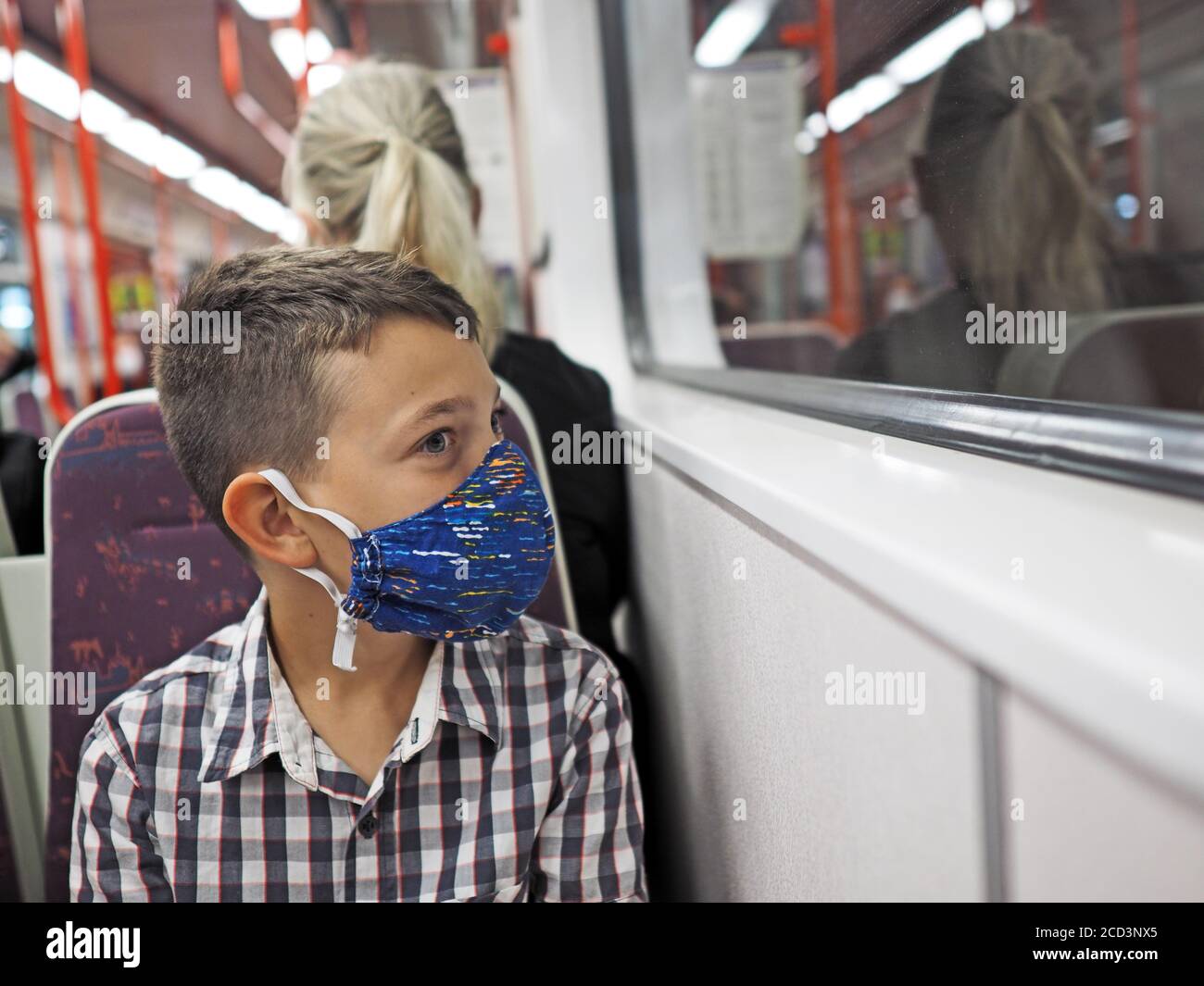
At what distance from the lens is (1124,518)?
20.2 inches

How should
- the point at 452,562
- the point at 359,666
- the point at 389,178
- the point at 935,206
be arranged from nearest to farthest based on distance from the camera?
1. the point at 452,562
2. the point at 359,666
3. the point at 935,206
4. the point at 389,178

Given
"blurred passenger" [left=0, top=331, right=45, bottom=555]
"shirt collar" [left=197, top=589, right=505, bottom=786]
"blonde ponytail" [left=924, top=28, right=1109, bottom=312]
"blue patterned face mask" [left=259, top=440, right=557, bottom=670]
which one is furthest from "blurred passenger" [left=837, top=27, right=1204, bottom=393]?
"blurred passenger" [left=0, top=331, right=45, bottom=555]

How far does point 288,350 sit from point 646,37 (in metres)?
1.74

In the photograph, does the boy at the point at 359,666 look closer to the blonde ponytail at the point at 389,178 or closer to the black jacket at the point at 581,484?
the blonde ponytail at the point at 389,178

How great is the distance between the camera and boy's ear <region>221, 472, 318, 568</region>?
2.89ft

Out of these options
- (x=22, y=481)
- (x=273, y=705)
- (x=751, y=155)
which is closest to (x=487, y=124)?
(x=751, y=155)

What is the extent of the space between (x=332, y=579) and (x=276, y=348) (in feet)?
0.69

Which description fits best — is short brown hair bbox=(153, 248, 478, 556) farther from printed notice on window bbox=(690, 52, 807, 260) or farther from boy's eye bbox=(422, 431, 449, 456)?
printed notice on window bbox=(690, 52, 807, 260)

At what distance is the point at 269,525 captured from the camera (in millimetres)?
888

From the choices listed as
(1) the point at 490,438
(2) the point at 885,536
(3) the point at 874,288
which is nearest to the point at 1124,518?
(2) the point at 885,536

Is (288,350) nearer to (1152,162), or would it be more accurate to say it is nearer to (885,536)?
(885,536)

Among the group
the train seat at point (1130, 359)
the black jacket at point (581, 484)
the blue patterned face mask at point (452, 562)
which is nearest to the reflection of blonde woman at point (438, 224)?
the black jacket at point (581, 484)

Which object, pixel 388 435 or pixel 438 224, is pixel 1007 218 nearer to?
pixel 438 224

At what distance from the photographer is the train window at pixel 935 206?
1.03m
